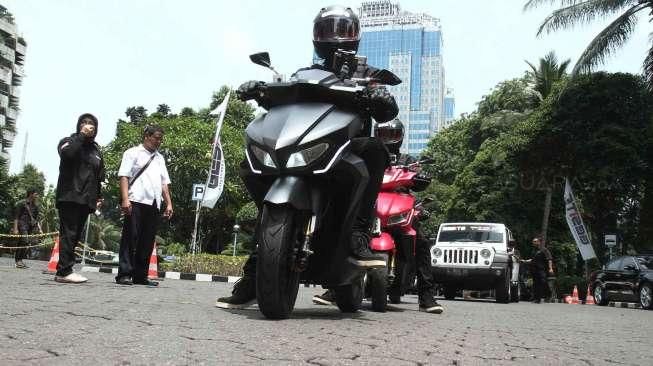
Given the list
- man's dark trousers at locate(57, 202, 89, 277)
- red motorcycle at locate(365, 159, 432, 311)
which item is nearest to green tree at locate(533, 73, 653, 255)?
red motorcycle at locate(365, 159, 432, 311)

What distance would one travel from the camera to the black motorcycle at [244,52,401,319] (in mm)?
4469

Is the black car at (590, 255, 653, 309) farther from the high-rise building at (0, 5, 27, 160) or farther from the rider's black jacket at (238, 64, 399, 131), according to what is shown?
the high-rise building at (0, 5, 27, 160)

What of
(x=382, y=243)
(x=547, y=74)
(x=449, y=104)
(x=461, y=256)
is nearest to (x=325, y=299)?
(x=382, y=243)

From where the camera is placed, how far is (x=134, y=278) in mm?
8188

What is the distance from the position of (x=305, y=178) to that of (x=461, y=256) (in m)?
12.2

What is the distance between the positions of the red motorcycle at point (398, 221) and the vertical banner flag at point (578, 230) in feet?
57.5

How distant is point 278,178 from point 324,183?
1.18 feet

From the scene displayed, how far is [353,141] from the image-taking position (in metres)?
5.04

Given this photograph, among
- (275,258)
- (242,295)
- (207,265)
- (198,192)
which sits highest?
(198,192)

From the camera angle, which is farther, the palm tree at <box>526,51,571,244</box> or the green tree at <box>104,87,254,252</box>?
the green tree at <box>104,87,254,252</box>

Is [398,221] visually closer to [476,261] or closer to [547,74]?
[476,261]

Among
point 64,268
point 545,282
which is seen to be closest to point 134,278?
point 64,268

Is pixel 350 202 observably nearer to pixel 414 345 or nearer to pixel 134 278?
pixel 414 345

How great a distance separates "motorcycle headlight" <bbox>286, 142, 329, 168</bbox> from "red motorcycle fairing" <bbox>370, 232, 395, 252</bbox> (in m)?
2.89
